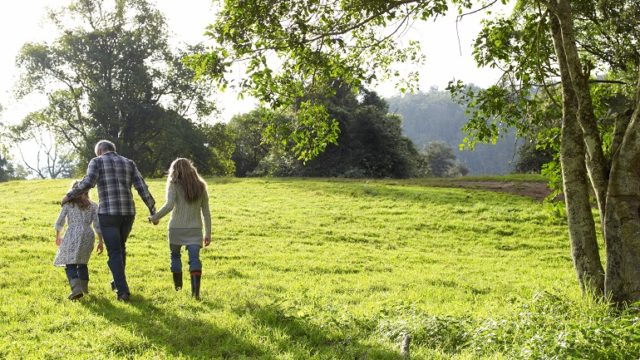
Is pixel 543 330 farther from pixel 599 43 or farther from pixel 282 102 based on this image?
pixel 599 43

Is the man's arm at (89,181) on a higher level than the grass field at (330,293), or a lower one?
higher

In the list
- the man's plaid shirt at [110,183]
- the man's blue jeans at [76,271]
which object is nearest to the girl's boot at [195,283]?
the man's plaid shirt at [110,183]

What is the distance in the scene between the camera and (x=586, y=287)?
7.72 meters

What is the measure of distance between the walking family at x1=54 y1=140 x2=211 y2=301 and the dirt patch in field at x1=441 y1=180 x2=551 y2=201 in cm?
2321

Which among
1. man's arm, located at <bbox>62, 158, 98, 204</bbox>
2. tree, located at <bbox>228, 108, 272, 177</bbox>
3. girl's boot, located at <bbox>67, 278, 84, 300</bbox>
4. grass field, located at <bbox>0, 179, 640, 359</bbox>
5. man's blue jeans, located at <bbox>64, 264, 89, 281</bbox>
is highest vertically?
tree, located at <bbox>228, 108, 272, 177</bbox>

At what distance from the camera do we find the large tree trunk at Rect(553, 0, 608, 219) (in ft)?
25.4

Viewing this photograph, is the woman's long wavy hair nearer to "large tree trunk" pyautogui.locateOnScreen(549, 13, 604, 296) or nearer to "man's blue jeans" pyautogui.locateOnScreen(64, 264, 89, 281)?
"man's blue jeans" pyautogui.locateOnScreen(64, 264, 89, 281)

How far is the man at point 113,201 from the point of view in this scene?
869cm

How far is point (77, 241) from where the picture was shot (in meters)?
9.13

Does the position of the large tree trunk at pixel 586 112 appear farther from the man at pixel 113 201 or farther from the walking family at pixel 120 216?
the man at pixel 113 201

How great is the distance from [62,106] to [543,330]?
175ft

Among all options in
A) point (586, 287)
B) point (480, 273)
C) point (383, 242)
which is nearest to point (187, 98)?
point (383, 242)

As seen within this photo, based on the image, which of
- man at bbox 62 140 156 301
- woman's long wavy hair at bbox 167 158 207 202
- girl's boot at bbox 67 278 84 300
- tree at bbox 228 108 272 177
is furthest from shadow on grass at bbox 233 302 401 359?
tree at bbox 228 108 272 177

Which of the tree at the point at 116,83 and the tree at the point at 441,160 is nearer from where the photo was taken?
the tree at the point at 116,83
